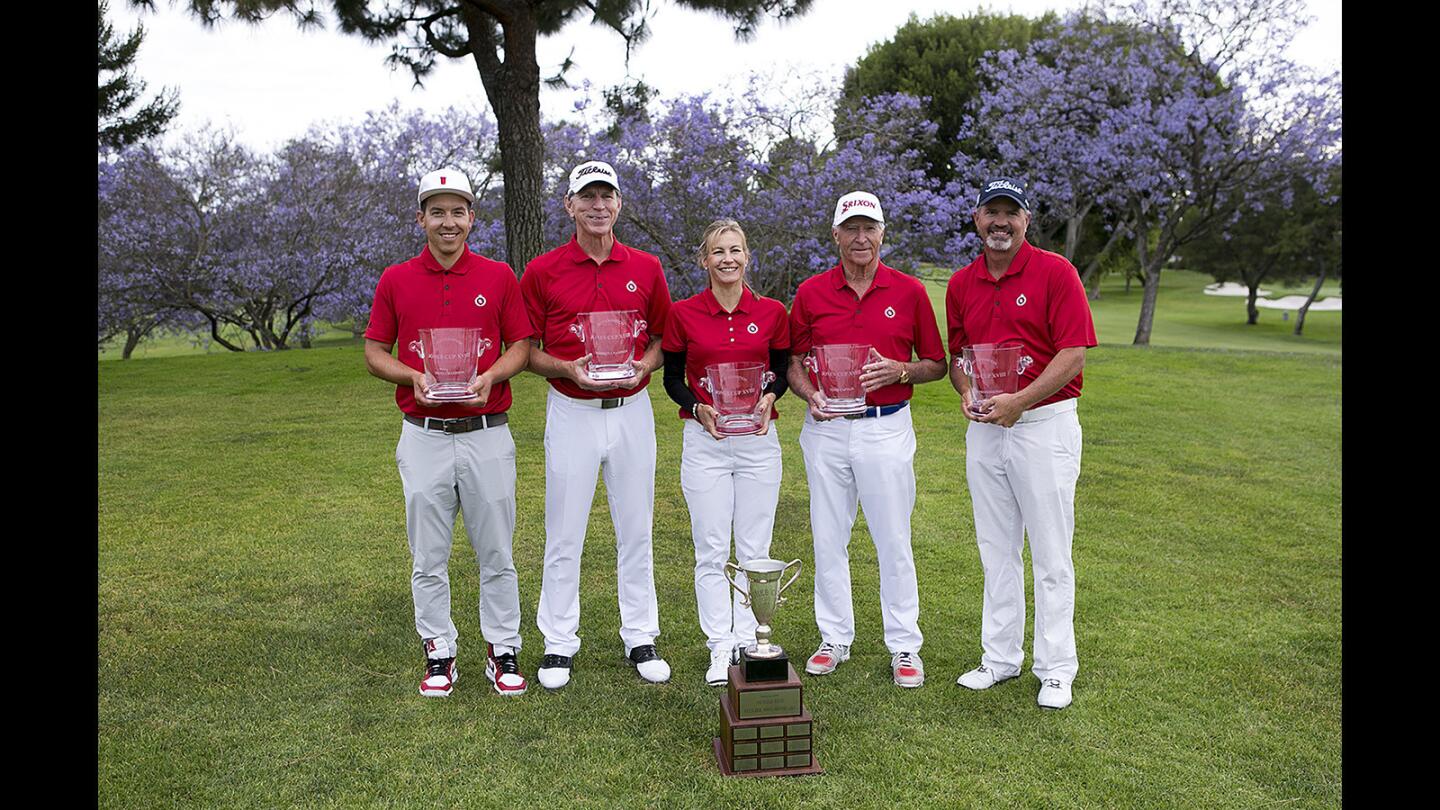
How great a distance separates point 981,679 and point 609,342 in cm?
235

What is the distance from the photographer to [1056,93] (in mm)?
24016

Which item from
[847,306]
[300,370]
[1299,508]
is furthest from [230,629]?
[300,370]

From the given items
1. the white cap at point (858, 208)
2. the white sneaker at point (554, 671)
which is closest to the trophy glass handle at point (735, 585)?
the white sneaker at point (554, 671)

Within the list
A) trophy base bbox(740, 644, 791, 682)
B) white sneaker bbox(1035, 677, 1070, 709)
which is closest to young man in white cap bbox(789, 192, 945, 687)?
white sneaker bbox(1035, 677, 1070, 709)

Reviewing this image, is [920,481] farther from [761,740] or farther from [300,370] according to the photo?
[300,370]

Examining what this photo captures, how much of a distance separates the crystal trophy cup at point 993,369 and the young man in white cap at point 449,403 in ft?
6.57

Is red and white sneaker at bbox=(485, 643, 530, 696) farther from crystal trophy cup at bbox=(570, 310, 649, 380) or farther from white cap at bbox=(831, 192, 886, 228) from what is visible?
white cap at bbox=(831, 192, 886, 228)

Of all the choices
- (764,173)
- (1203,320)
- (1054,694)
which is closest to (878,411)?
(1054,694)

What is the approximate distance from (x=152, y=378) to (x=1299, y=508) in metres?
16.2

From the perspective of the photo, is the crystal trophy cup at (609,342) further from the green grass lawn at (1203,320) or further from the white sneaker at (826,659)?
the green grass lawn at (1203,320)

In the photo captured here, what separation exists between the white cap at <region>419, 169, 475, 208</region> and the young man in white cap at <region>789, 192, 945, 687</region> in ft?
5.16

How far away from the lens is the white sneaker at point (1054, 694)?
4.89m

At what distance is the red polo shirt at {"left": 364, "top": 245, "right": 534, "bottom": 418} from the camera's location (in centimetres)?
480

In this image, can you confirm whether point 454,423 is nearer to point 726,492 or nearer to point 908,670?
point 726,492
